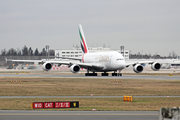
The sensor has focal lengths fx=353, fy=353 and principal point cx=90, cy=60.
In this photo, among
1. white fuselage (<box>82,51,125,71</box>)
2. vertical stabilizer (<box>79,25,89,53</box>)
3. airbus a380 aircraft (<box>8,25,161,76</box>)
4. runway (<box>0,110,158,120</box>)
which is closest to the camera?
runway (<box>0,110,158,120</box>)

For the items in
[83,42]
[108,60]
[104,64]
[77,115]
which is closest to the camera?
[77,115]

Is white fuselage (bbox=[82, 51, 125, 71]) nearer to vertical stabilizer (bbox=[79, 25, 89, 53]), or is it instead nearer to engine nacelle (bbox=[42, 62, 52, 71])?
vertical stabilizer (bbox=[79, 25, 89, 53])

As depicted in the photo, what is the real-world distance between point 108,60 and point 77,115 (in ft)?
176

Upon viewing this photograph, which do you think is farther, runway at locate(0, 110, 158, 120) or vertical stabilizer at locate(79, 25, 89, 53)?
vertical stabilizer at locate(79, 25, 89, 53)

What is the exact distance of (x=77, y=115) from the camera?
19.5 metres

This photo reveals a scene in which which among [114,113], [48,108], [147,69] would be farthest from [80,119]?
[147,69]

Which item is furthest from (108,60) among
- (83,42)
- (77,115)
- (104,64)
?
(77,115)

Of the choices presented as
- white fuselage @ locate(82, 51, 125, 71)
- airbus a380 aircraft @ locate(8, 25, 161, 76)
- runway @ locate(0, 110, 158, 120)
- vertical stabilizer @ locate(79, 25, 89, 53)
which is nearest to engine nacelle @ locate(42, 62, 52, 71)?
airbus a380 aircraft @ locate(8, 25, 161, 76)

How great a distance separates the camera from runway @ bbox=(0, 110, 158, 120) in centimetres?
1844

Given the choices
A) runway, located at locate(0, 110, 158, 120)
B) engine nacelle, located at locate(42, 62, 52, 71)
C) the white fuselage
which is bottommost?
runway, located at locate(0, 110, 158, 120)

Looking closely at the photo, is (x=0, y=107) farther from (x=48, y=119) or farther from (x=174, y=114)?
(x=174, y=114)

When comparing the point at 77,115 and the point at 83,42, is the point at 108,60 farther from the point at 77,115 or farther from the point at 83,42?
the point at 77,115

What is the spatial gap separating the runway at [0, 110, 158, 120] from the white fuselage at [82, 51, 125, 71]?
48658 millimetres

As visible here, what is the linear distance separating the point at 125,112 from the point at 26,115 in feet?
19.2
